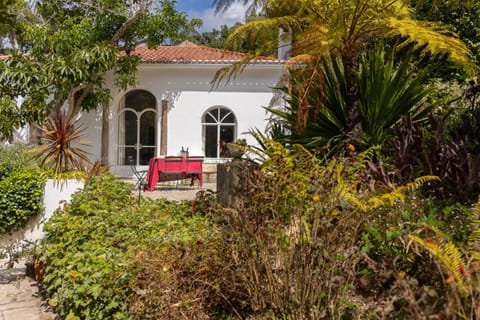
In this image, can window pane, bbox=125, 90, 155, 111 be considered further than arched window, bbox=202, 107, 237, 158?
Yes

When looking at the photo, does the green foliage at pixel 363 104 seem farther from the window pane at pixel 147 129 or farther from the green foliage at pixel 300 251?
the window pane at pixel 147 129

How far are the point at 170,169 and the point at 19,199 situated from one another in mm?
5525

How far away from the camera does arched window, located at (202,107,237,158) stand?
47.0ft

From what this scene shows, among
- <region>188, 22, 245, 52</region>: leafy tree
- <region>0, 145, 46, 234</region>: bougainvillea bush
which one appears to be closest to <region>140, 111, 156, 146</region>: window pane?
<region>0, 145, 46, 234</region>: bougainvillea bush

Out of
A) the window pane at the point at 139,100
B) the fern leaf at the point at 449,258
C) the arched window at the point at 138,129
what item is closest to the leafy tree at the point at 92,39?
the window pane at the point at 139,100

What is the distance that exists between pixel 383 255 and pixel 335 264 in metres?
0.62

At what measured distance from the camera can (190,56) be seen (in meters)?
15.0

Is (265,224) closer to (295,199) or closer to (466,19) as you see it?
(295,199)

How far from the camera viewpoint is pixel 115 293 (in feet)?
9.76

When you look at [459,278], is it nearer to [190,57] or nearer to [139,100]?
[190,57]

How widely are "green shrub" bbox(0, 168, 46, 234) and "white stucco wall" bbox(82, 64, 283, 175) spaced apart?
8.50 meters

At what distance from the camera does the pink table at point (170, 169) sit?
10680mm

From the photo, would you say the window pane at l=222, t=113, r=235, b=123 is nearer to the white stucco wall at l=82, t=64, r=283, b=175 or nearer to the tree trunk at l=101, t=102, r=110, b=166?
the white stucco wall at l=82, t=64, r=283, b=175

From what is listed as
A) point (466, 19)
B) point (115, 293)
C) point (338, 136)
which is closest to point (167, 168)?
point (338, 136)
